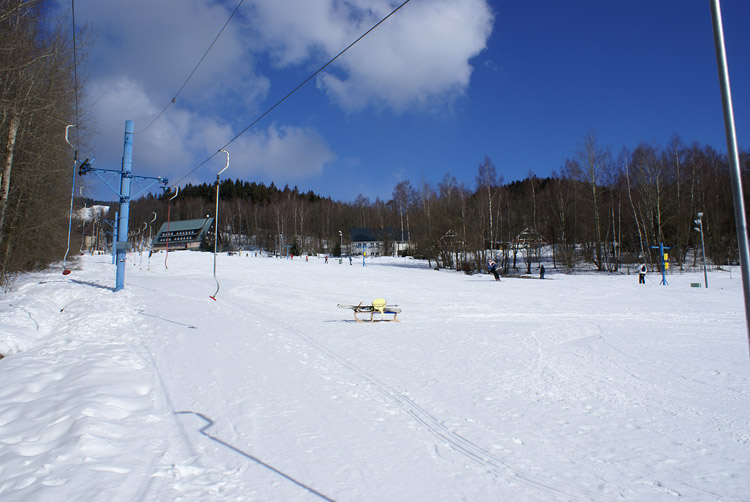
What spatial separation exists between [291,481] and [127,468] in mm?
A: 1561

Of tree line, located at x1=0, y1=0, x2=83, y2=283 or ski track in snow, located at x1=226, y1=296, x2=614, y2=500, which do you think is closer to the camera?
ski track in snow, located at x1=226, y1=296, x2=614, y2=500

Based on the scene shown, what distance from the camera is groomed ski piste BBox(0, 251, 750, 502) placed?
3.54m

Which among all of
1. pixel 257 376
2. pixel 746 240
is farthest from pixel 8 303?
pixel 746 240

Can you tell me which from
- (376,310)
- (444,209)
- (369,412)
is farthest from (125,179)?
(444,209)

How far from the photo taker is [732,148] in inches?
98.7

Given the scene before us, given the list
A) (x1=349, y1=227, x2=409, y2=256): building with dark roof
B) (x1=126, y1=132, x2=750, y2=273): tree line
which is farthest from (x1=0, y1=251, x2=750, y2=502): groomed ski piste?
(x1=349, y1=227, x2=409, y2=256): building with dark roof

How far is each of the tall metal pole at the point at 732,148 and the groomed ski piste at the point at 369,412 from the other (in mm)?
2233

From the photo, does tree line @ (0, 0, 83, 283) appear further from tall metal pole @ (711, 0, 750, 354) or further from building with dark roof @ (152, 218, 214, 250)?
building with dark roof @ (152, 218, 214, 250)

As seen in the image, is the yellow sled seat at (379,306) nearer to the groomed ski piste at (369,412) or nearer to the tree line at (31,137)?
the groomed ski piste at (369,412)

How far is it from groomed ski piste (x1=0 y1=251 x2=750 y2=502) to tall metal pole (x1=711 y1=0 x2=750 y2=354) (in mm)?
2233

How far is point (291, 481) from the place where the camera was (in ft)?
11.7

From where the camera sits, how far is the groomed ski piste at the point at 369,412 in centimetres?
354

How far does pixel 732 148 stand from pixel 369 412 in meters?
4.57

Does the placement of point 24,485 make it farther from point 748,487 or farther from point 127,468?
point 748,487
